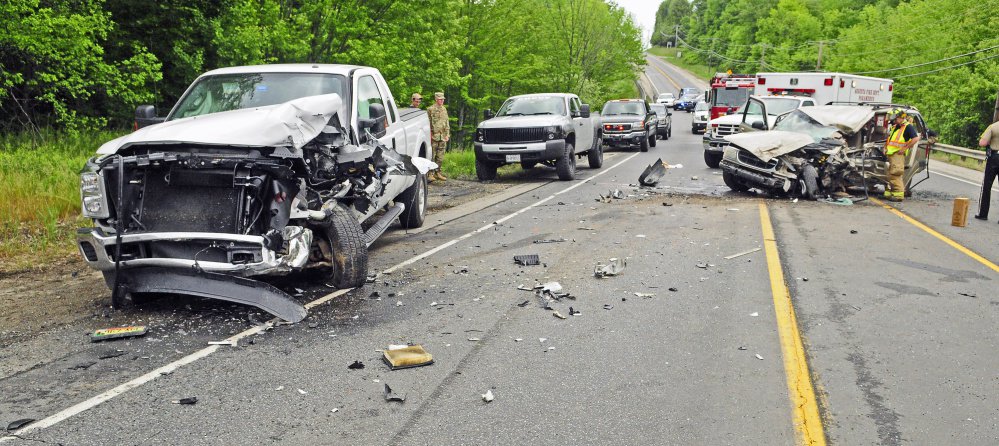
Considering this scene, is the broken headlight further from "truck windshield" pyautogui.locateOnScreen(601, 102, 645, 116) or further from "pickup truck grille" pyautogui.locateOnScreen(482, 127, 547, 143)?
"truck windshield" pyautogui.locateOnScreen(601, 102, 645, 116)

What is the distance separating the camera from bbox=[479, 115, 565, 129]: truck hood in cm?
1727

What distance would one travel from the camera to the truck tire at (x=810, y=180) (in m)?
13.8

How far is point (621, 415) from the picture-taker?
421 centimetres

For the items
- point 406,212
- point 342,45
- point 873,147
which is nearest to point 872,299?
point 406,212

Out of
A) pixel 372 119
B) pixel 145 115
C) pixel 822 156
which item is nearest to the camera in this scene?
pixel 145 115

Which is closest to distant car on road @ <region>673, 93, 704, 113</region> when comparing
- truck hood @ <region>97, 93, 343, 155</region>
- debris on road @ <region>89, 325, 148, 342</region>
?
truck hood @ <region>97, 93, 343, 155</region>

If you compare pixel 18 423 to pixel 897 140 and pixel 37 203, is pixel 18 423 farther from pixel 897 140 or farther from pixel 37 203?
pixel 897 140

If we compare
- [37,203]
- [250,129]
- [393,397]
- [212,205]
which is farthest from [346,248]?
[37,203]

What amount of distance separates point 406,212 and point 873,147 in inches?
375

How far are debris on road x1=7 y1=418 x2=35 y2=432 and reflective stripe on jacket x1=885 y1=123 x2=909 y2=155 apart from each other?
14.4 metres

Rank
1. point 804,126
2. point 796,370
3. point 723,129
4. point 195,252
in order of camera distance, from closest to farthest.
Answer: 1. point 796,370
2. point 195,252
3. point 804,126
4. point 723,129

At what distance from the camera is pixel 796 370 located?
16.3 ft

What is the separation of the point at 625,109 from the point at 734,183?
14337 mm

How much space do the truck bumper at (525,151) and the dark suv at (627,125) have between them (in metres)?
9.89
